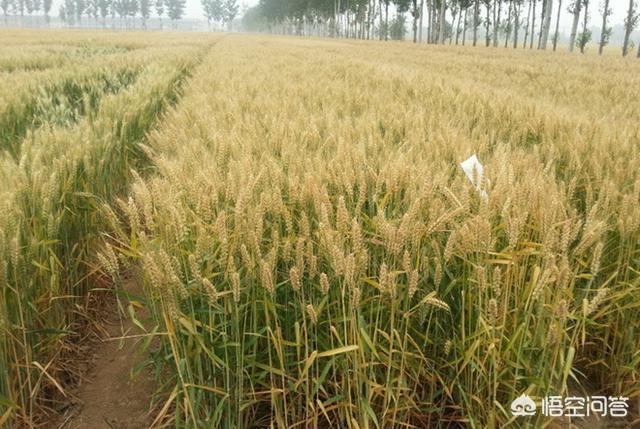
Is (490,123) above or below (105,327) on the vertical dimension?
above

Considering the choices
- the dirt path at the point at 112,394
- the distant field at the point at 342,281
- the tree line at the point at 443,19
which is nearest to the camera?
the distant field at the point at 342,281

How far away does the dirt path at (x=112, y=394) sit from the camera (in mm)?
1921

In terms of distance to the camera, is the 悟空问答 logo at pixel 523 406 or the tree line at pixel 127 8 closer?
the 悟空问答 logo at pixel 523 406

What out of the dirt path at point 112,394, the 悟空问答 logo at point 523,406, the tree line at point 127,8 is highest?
the tree line at point 127,8

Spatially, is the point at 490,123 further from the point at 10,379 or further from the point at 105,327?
the point at 10,379

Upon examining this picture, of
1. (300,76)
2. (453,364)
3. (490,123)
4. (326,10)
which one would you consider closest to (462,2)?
(326,10)

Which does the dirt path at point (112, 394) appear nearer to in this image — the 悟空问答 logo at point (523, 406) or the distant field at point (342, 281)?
the distant field at point (342, 281)

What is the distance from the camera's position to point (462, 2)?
4209 centimetres

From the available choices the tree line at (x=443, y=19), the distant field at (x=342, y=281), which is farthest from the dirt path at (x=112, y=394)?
the tree line at (x=443, y=19)

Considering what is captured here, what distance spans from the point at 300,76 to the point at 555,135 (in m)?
4.26

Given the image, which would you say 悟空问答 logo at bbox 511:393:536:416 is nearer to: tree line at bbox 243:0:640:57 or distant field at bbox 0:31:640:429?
distant field at bbox 0:31:640:429

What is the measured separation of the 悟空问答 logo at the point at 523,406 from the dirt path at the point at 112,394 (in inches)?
50.7

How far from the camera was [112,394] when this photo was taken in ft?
6.81

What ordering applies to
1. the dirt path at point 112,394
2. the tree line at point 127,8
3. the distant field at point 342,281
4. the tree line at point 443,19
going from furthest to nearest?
1. the tree line at point 127,8
2. the tree line at point 443,19
3. the dirt path at point 112,394
4. the distant field at point 342,281
